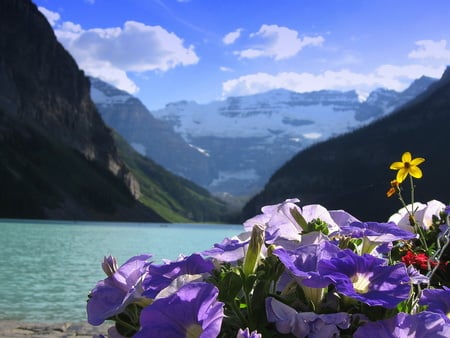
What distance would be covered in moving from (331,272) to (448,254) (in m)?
1.85

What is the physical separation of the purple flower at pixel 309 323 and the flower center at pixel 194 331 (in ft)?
0.71

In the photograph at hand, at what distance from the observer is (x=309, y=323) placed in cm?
175

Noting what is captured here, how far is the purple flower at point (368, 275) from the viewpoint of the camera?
172 cm

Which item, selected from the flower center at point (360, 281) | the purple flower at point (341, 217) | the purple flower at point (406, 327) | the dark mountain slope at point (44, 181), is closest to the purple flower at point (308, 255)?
the flower center at point (360, 281)

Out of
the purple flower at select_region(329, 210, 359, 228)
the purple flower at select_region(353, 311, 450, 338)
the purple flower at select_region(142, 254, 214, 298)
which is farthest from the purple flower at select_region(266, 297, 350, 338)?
the purple flower at select_region(329, 210, 359, 228)

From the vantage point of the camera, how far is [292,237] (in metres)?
2.29

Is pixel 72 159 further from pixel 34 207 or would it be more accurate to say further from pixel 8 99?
pixel 34 207

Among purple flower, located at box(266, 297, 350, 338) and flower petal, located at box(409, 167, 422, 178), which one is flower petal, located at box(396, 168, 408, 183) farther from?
purple flower, located at box(266, 297, 350, 338)

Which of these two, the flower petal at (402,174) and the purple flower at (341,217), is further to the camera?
the flower petal at (402,174)

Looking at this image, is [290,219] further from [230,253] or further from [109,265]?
[109,265]

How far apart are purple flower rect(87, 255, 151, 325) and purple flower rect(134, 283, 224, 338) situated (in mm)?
325

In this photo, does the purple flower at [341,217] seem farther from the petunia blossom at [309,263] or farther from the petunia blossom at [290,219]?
the petunia blossom at [309,263]

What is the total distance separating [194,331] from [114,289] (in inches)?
19.2

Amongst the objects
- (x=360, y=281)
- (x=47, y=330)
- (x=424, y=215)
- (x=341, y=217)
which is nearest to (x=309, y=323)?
(x=360, y=281)
